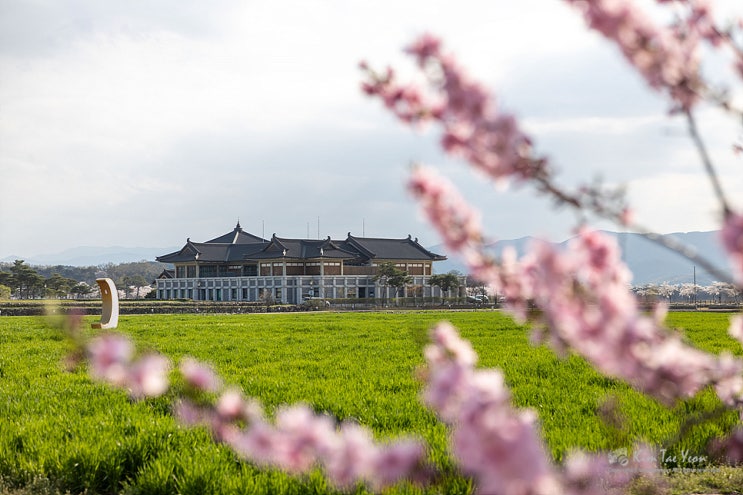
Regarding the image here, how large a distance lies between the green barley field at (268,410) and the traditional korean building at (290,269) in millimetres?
51225

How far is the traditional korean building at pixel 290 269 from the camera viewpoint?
214 ft

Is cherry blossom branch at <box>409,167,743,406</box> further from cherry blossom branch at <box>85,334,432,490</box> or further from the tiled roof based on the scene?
the tiled roof

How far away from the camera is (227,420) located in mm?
2312

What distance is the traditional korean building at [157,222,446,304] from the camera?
65188 mm

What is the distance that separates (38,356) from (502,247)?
513 inches

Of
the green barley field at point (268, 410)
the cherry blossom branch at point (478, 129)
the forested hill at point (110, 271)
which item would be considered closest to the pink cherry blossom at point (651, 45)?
the cherry blossom branch at point (478, 129)

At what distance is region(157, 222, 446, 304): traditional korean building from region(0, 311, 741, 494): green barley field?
51.2m

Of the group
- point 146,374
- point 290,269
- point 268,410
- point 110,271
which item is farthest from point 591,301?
point 110,271

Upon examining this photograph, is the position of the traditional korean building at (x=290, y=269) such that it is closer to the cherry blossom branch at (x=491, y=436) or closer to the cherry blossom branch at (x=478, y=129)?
the cherry blossom branch at (x=478, y=129)

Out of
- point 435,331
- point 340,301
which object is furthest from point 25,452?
point 340,301

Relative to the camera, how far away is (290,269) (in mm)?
67312

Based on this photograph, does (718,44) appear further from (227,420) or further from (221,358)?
(221,358)

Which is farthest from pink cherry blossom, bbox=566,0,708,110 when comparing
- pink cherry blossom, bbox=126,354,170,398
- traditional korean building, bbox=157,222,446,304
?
traditional korean building, bbox=157,222,446,304

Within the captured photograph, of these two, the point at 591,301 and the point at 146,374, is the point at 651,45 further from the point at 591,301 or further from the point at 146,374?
the point at 146,374
